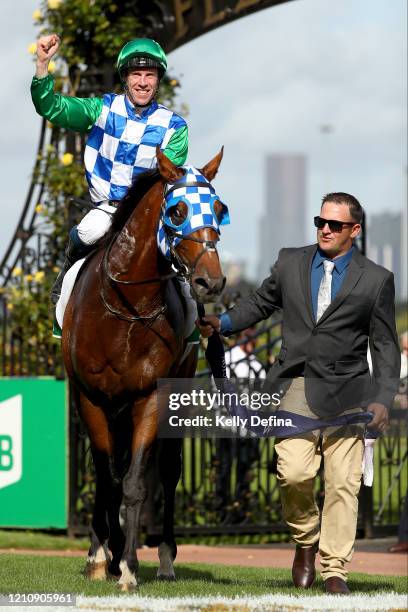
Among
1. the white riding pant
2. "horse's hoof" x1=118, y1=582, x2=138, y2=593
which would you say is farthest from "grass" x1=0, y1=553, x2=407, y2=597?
the white riding pant

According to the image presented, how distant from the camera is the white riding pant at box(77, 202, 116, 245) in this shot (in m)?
7.31

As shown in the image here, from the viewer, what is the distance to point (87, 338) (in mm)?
7129

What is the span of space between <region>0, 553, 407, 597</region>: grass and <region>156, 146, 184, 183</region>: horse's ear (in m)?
2.17

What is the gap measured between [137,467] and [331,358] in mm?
1321

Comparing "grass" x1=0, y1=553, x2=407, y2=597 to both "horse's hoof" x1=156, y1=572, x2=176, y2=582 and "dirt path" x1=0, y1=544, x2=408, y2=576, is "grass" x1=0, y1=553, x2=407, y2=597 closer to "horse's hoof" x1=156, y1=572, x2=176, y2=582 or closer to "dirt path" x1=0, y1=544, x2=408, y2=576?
"horse's hoof" x1=156, y1=572, x2=176, y2=582

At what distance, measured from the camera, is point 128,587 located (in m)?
6.61

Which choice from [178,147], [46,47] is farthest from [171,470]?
[46,47]

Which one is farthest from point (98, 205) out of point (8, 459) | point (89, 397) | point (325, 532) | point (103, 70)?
point (8, 459)

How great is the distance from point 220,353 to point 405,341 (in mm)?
5308

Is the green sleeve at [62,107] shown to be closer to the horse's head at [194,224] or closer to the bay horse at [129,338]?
the bay horse at [129,338]

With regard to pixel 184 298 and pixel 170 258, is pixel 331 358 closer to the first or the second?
pixel 170 258

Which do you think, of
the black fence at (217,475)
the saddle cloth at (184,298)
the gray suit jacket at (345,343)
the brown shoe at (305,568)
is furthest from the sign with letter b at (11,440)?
the gray suit jacket at (345,343)

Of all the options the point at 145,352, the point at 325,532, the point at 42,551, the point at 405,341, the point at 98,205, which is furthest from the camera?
the point at 405,341

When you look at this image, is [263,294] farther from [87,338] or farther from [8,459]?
[8,459]
